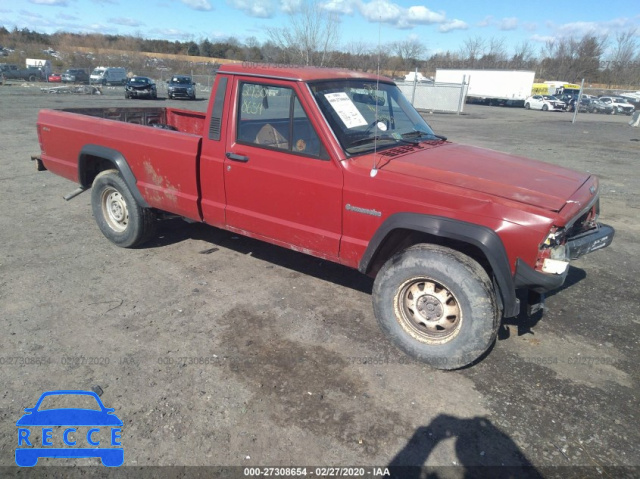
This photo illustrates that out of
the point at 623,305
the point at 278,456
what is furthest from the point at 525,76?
the point at 278,456

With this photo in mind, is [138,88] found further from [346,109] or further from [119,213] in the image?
[346,109]

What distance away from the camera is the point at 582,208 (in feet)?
10.8

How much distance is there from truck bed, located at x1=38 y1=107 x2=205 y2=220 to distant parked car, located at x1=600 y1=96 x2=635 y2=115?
140 ft

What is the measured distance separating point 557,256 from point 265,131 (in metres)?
2.54

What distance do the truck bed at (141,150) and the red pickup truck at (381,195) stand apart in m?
0.02

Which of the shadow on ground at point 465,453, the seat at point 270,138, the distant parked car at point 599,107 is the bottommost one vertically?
the distant parked car at point 599,107

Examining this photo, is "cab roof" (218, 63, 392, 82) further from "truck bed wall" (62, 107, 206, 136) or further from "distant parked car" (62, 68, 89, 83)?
"distant parked car" (62, 68, 89, 83)

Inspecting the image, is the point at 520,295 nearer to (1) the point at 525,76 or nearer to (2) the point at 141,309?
(2) the point at 141,309

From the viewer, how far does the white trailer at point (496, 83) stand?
1620 inches

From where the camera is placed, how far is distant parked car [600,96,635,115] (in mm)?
36875

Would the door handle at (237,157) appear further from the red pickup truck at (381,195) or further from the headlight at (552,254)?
the headlight at (552,254)

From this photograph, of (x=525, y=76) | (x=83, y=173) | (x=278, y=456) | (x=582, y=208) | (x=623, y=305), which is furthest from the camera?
(x=525, y=76)

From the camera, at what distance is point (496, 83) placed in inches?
1673

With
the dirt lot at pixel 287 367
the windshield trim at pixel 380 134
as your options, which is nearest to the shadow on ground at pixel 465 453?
the dirt lot at pixel 287 367
